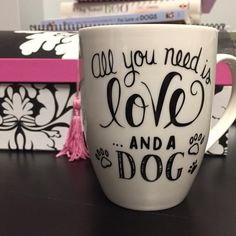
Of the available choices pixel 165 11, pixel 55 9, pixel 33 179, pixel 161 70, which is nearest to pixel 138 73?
pixel 161 70

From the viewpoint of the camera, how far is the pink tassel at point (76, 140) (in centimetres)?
42

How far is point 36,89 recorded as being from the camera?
0.43 m

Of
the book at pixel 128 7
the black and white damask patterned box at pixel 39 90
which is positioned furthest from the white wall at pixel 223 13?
the black and white damask patterned box at pixel 39 90

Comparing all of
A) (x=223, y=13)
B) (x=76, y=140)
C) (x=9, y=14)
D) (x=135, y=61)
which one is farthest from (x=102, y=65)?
(x=223, y=13)

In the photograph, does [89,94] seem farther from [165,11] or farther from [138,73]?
[165,11]

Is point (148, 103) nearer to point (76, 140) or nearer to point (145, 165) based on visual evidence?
point (145, 165)

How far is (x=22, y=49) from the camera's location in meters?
0.43

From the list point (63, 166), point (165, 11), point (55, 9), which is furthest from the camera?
point (55, 9)

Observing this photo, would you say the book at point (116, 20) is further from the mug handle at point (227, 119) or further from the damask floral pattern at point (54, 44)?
the mug handle at point (227, 119)

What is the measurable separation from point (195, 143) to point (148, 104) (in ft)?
0.16

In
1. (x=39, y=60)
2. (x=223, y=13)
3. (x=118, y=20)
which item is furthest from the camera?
(x=223, y=13)

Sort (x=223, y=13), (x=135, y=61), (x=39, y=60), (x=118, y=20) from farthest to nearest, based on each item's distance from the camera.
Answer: (x=223, y=13)
(x=118, y=20)
(x=39, y=60)
(x=135, y=61)

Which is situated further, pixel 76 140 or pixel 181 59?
pixel 76 140

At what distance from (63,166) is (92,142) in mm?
114
